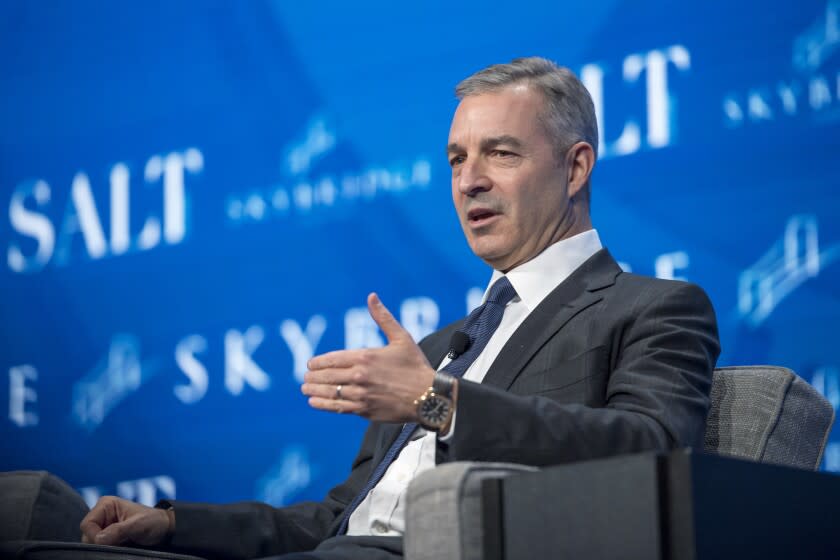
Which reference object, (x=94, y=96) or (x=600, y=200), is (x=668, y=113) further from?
(x=94, y=96)

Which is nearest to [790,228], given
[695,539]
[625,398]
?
[625,398]

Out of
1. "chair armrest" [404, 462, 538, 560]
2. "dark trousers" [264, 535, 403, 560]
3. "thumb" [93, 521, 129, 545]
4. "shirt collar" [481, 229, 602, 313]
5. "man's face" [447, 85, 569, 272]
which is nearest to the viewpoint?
"chair armrest" [404, 462, 538, 560]

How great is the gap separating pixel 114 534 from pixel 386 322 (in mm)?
702

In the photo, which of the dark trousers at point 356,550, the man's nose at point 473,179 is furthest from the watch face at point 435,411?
the man's nose at point 473,179

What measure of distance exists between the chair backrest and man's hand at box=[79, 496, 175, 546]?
97 centimetres

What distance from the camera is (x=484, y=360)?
1.95 metres

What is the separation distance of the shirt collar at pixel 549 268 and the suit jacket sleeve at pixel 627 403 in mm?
182

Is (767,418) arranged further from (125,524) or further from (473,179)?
(125,524)

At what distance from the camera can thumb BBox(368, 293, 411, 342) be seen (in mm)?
1524

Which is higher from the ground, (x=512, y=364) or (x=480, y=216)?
(x=480, y=216)

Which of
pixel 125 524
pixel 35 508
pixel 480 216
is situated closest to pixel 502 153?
pixel 480 216

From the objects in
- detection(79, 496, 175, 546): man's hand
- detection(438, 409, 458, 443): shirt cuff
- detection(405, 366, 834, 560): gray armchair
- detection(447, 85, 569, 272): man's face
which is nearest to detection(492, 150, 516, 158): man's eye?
detection(447, 85, 569, 272): man's face

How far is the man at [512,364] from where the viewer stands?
1.50m

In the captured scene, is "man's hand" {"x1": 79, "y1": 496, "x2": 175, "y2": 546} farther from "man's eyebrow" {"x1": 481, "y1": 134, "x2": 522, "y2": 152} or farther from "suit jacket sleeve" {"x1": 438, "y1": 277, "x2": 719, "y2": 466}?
"man's eyebrow" {"x1": 481, "y1": 134, "x2": 522, "y2": 152}
